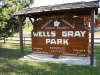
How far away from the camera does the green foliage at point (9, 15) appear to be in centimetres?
977

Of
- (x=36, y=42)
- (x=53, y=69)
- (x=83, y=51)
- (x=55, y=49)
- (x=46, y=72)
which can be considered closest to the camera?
(x=46, y=72)

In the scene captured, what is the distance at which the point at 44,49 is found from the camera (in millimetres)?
9109

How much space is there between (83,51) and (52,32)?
2.18m

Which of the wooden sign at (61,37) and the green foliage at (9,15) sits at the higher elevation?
the green foliage at (9,15)

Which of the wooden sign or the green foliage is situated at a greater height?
the green foliage

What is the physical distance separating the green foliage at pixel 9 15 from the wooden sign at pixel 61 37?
2031 millimetres

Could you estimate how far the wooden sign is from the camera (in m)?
8.20

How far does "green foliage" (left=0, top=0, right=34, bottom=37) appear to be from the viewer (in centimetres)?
977

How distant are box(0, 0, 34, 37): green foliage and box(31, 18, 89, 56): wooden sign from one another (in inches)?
80.0

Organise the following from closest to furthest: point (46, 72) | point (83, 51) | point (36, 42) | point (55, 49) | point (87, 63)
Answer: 1. point (46, 72)
2. point (87, 63)
3. point (83, 51)
4. point (55, 49)
5. point (36, 42)

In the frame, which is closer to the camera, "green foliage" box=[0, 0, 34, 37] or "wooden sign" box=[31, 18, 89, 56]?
"wooden sign" box=[31, 18, 89, 56]

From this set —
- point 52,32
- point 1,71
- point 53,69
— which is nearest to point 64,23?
point 52,32

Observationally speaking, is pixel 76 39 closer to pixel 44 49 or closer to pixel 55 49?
pixel 55 49

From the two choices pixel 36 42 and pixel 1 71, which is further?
pixel 36 42
